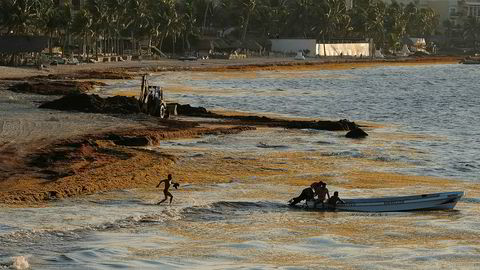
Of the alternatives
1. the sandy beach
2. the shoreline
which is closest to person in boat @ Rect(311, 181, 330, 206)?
the sandy beach

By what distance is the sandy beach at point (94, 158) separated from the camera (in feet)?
106

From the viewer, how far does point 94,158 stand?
1490 inches

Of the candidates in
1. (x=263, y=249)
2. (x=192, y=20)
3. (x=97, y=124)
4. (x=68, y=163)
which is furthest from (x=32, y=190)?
(x=192, y=20)

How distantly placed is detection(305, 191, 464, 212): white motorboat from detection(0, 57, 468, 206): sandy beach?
4.33 meters

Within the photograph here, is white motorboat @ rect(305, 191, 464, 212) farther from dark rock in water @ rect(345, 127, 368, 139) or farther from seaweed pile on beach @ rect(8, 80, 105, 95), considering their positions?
seaweed pile on beach @ rect(8, 80, 105, 95)

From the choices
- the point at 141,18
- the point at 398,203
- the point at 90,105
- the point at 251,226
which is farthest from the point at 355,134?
the point at 141,18

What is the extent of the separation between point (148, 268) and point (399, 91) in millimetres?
94352

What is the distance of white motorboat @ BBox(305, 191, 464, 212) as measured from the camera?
31.6m

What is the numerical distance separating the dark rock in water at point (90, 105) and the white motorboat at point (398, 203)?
28233mm

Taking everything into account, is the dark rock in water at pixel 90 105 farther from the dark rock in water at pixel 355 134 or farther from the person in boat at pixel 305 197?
the person in boat at pixel 305 197

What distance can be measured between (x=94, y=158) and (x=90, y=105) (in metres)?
20.9

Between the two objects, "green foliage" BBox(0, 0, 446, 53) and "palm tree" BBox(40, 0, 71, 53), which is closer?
"green foliage" BBox(0, 0, 446, 53)

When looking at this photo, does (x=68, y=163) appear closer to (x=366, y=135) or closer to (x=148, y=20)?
(x=366, y=135)

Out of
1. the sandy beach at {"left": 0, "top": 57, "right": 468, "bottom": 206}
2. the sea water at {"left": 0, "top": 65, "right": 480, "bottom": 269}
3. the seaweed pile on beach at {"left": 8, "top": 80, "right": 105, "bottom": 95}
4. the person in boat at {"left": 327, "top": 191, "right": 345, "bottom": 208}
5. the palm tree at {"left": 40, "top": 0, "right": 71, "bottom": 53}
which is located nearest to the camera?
the sea water at {"left": 0, "top": 65, "right": 480, "bottom": 269}
